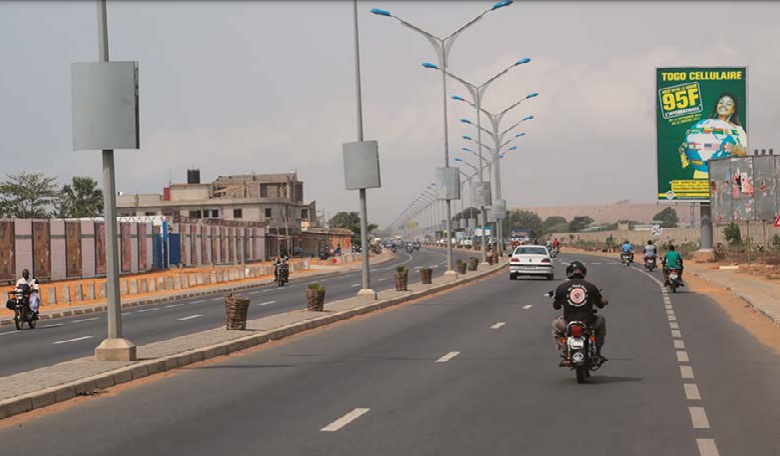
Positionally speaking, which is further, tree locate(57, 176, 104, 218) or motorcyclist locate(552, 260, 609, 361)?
tree locate(57, 176, 104, 218)

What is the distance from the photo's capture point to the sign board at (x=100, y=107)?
16.4m

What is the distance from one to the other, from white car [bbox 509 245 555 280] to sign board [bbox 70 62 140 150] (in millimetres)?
35977

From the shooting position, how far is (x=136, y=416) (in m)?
11.7

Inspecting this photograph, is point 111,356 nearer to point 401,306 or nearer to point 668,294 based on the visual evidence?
point 401,306

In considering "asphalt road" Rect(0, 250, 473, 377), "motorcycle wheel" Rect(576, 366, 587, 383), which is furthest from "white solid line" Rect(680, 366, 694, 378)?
"asphalt road" Rect(0, 250, 473, 377)

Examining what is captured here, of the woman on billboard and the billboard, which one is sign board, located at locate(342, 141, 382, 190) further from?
the woman on billboard

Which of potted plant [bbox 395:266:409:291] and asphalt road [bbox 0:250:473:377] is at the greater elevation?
potted plant [bbox 395:266:409:291]

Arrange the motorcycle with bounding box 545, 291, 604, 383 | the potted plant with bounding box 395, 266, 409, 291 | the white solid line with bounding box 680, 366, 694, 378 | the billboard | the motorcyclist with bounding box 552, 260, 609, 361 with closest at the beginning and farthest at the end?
the motorcycle with bounding box 545, 291, 604, 383, the motorcyclist with bounding box 552, 260, 609, 361, the white solid line with bounding box 680, 366, 694, 378, the potted plant with bounding box 395, 266, 409, 291, the billboard

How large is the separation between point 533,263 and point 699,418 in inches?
1589

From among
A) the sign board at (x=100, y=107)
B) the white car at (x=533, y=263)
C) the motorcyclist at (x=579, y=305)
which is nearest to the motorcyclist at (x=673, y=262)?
the white car at (x=533, y=263)

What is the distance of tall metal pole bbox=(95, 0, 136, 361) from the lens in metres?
16.3

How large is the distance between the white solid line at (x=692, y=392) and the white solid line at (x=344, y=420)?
3592mm

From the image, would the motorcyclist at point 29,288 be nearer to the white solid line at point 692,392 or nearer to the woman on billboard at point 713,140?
the white solid line at point 692,392

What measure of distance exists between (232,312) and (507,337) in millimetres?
5342
